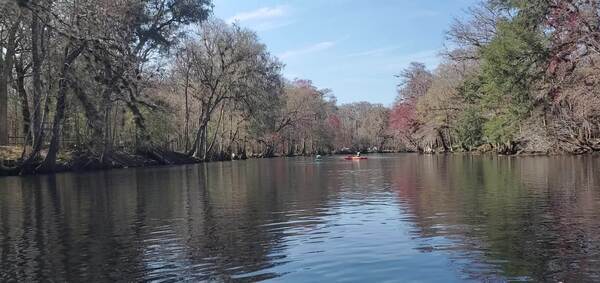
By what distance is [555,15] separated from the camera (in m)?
42.3

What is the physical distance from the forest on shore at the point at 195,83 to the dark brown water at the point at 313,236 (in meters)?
14.0

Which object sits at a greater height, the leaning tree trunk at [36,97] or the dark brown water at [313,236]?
the leaning tree trunk at [36,97]

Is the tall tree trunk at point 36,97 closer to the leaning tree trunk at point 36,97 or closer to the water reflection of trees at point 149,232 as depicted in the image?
the leaning tree trunk at point 36,97

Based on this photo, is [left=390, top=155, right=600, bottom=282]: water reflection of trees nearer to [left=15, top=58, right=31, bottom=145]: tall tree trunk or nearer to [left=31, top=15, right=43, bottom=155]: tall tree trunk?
[left=31, top=15, right=43, bottom=155]: tall tree trunk

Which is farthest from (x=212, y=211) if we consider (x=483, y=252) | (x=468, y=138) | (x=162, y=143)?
(x=468, y=138)

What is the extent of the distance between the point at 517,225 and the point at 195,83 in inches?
2506

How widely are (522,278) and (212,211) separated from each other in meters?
11.2

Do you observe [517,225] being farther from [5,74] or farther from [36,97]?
[5,74]

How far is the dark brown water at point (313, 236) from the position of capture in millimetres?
→ 9875

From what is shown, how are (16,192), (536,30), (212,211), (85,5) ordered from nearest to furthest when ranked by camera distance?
(212,211)
(16,192)
(85,5)
(536,30)

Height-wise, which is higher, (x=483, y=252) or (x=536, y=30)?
(x=536, y=30)

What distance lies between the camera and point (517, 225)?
45.1ft

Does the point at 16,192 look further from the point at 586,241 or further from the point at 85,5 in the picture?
the point at 586,241

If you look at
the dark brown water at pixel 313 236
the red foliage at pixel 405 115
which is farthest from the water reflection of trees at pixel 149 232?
the red foliage at pixel 405 115
